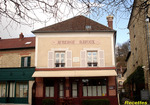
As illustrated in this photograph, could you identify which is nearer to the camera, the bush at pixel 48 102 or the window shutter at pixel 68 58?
the bush at pixel 48 102

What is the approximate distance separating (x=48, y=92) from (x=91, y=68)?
4.20 metres

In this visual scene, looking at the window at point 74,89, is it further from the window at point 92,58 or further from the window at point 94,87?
the window at point 92,58

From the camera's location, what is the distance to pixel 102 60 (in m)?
16.3

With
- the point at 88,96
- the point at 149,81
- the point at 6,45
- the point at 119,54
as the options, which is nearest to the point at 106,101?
the point at 88,96

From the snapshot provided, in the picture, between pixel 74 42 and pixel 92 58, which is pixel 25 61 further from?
pixel 92 58

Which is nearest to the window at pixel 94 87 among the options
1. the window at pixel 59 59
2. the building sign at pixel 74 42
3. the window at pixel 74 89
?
the window at pixel 74 89

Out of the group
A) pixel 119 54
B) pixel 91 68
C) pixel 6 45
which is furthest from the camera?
pixel 119 54

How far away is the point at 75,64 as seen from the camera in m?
16.4

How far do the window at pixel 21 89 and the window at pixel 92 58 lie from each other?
240 inches

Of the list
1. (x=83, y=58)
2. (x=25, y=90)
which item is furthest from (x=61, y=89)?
(x=25, y=90)

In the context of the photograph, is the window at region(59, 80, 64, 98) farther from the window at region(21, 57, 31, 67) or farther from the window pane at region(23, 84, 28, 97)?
the window at region(21, 57, 31, 67)

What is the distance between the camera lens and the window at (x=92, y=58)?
16312 millimetres

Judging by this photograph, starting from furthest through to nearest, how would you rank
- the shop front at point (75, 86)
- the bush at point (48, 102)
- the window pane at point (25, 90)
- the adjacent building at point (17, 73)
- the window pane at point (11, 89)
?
the window pane at point (11, 89), the window pane at point (25, 90), the adjacent building at point (17, 73), the shop front at point (75, 86), the bush at point (48, 102)

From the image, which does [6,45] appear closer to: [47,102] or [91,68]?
[47,102]
